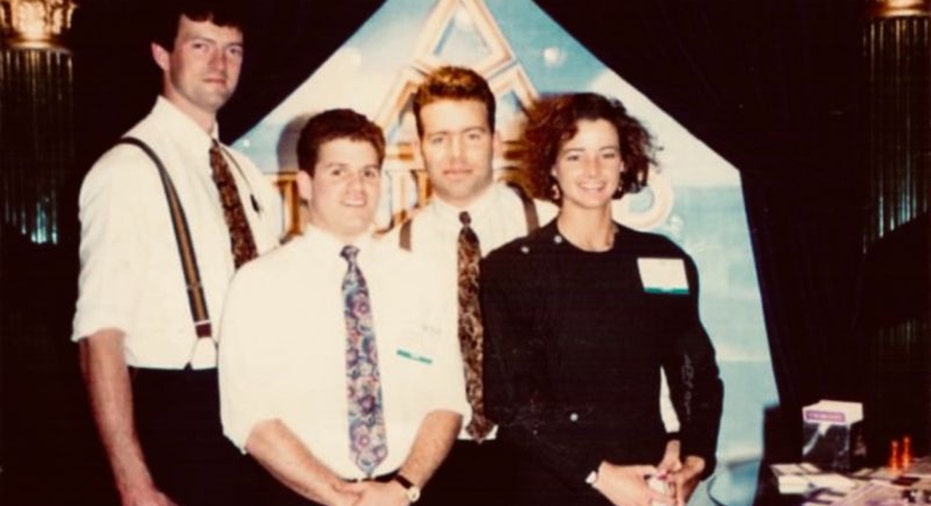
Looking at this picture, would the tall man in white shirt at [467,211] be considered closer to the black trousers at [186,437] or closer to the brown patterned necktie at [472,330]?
the brown patterned necktie at [472,330]

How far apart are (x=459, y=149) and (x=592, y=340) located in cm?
69

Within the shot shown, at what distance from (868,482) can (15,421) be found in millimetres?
2730

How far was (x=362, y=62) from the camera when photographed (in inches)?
124

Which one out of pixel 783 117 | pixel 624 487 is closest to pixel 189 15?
pixel 624 487

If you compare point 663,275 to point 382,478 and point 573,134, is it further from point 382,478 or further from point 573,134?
point 382,478

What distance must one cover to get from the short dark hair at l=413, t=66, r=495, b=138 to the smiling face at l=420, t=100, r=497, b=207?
0.02 m

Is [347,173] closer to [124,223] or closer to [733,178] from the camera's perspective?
[124,223]

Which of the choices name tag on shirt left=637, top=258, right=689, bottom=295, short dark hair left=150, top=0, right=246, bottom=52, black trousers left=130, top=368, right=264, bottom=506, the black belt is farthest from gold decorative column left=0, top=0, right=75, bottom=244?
name tag on shirt left=637, top=258, right=689, bottom=295

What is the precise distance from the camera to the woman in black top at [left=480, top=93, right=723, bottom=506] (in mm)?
2270

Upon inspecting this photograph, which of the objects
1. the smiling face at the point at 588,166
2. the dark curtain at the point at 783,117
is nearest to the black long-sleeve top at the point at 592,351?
the smiling face at the point at 588,166

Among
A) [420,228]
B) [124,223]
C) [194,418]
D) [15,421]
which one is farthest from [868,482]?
[15,421]

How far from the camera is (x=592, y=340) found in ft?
7.65

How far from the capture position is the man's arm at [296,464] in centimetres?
227

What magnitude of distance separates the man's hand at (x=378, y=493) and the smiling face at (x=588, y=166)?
2.53ft
